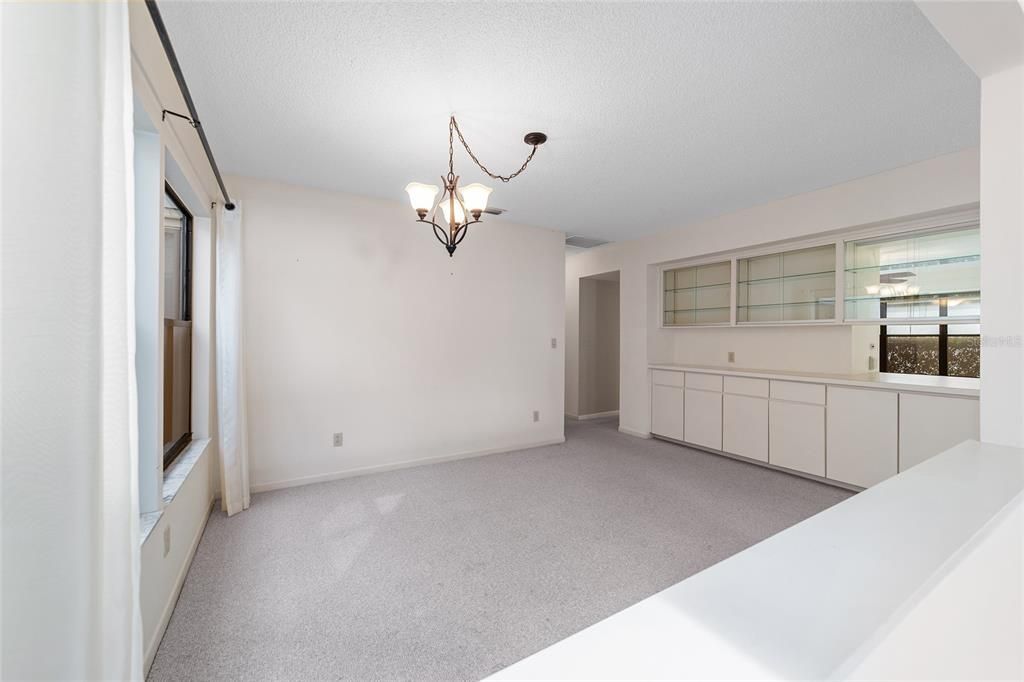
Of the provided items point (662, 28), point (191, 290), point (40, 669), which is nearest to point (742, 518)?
point (662, 28)

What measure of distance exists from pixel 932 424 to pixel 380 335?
14.2 ft

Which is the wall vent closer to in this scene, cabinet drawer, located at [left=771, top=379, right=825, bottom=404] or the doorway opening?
the doorway opening

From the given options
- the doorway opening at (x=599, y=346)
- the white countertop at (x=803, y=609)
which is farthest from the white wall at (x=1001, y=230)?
the doorway opening at (x=599, y=346)

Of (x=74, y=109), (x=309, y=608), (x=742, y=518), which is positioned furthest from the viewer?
(x=742, y=518)

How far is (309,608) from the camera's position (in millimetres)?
1864

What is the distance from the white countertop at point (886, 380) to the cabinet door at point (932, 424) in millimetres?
59

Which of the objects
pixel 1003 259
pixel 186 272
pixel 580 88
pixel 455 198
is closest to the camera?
pixel 1003 259

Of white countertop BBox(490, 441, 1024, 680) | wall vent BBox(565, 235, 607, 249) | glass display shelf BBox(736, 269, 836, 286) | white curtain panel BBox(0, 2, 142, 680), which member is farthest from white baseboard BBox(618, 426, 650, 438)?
white curtain panel BBox(0, 2, 142, 680)

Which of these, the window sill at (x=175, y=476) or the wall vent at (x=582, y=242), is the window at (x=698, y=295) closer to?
the wall vent at (x=582, y=242)

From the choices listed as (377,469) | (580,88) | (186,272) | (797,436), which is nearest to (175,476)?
(186,272)

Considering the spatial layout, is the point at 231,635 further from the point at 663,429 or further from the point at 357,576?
the point at 663,429

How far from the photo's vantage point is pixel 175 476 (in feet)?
7.13

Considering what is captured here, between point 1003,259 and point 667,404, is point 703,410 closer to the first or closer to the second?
point 667,404

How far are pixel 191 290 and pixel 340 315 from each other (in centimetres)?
103
